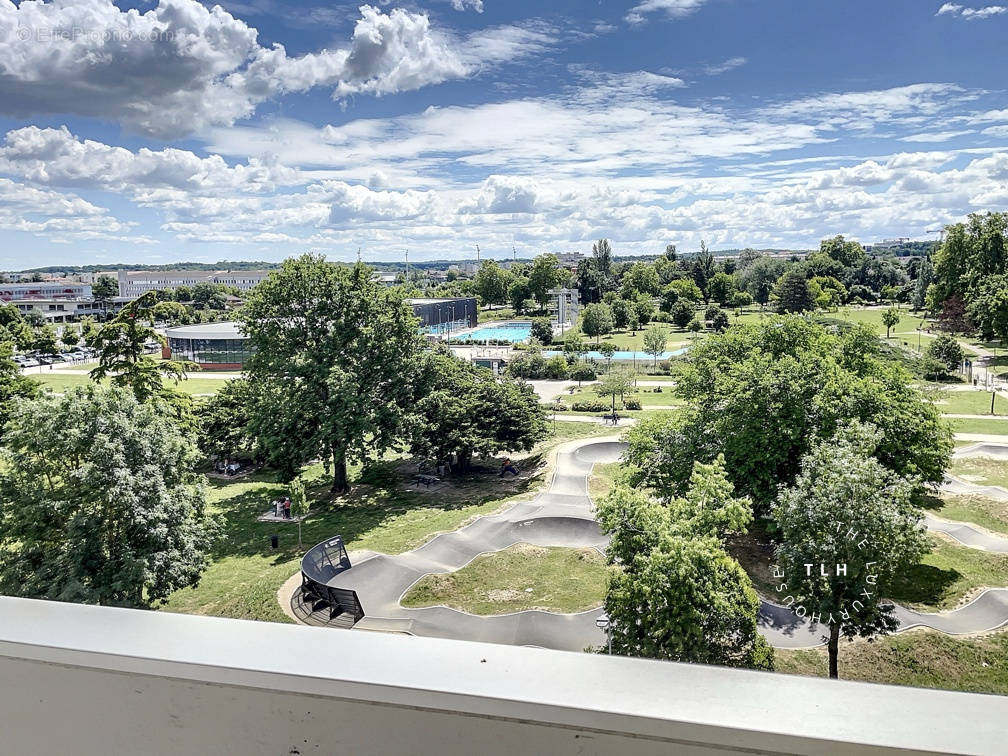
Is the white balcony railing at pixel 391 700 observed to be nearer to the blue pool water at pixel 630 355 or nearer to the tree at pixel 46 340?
the tree at pixel 46 340

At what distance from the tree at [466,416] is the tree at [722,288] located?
23.6 meters

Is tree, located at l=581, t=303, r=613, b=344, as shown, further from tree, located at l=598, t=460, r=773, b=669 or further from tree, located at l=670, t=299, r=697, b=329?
tree, located at l=598, t=460, r=773, b=669

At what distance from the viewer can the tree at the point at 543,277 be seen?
44375 millimetres

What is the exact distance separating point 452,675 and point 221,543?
349 inches

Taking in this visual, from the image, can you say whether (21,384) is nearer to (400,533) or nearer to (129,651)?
(400,533)

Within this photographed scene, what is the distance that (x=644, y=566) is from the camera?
13.1ft

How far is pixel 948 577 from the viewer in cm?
659

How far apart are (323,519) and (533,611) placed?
4644 millimetres

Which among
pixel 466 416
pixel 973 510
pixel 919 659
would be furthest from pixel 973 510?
pixel 466 416

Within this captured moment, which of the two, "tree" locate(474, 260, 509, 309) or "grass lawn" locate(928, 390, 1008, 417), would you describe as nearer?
"grass lawn" locate(928, 390, 1008, 417)

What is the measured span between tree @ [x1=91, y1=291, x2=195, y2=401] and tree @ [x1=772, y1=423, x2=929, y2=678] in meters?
9.29

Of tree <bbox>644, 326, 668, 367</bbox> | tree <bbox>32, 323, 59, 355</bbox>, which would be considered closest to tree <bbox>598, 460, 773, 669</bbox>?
tree <bbox>32, 323, 59, 355</bbox>

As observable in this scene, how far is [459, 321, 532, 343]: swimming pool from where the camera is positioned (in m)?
32.7

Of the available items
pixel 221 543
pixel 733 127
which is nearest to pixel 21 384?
pixel 221 543
